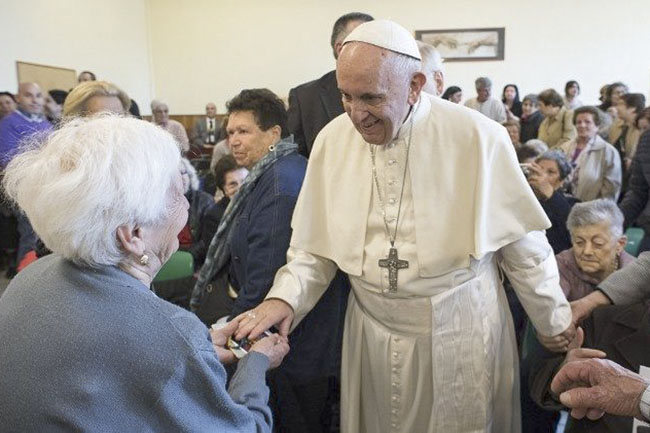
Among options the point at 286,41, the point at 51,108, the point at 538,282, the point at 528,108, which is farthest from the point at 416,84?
the point at 286,41

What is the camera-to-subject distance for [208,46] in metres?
11.8

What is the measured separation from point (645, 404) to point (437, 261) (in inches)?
27.4

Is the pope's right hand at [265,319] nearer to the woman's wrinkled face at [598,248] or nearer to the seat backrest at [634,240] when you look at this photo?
the woman's wrinkled face at [598,248]

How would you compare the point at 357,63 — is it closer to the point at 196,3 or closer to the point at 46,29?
the point at 46,29

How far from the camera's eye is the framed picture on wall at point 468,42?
36.0 ft

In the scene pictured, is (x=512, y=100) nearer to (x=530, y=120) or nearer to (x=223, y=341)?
(x=530, y=120)

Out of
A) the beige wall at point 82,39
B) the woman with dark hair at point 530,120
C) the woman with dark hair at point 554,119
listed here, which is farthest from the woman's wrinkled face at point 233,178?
the beige wall at point 82,39

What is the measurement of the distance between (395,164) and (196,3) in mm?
10989

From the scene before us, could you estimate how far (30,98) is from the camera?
19.2ft

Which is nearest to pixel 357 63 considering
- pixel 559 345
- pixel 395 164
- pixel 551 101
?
pixel 395 164

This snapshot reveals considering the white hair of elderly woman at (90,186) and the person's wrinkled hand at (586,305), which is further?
the person's wrinkled hand at (586,305)

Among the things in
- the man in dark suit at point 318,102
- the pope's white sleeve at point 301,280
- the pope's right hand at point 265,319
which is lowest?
the pope's right hand at point 265,319

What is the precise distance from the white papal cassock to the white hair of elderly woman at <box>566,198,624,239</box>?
2.73 ft

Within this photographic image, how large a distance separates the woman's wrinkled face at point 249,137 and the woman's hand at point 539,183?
164 centimetres
